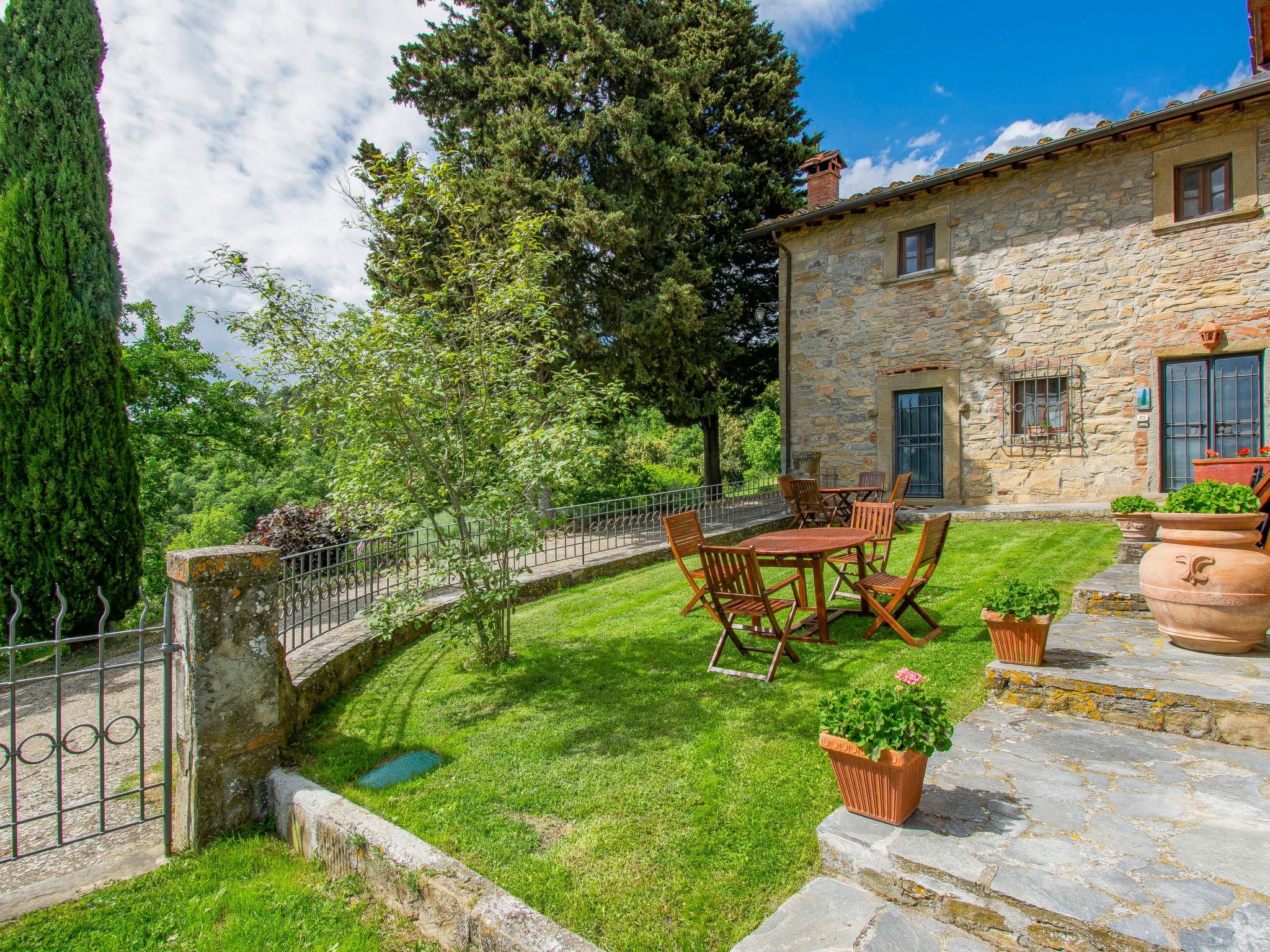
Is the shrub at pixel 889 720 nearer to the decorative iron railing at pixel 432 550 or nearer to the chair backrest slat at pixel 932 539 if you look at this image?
the chair backrest slat at pixel 932 539

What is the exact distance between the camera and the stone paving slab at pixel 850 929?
1929mm

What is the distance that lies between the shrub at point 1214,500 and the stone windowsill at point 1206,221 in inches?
305

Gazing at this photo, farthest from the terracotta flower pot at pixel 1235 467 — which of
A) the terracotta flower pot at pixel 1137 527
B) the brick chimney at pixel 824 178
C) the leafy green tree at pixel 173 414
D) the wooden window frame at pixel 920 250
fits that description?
the leafy green tree at pixel 173 414

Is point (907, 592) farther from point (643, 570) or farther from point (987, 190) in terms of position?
point (987, 190)

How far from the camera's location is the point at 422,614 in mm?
5355

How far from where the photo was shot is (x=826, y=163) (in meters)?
12.8

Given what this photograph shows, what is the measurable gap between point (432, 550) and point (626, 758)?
3272 mm

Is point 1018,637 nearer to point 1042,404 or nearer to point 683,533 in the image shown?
point 683,533

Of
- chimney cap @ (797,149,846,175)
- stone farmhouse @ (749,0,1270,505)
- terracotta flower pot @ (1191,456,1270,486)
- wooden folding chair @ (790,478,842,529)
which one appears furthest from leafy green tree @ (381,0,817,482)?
terracotta flower pot @ (1191,456,1270,486)

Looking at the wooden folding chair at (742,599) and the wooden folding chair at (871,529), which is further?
the wooden folding chair at (871,529)

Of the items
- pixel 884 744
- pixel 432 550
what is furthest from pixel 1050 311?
pixel 884 744

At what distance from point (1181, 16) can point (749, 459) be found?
16.6 m

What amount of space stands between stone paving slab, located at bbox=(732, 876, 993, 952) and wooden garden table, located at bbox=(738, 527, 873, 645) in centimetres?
242

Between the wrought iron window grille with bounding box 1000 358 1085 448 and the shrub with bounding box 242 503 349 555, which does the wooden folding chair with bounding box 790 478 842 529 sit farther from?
the shrub with bounding box 242 503 349 555
